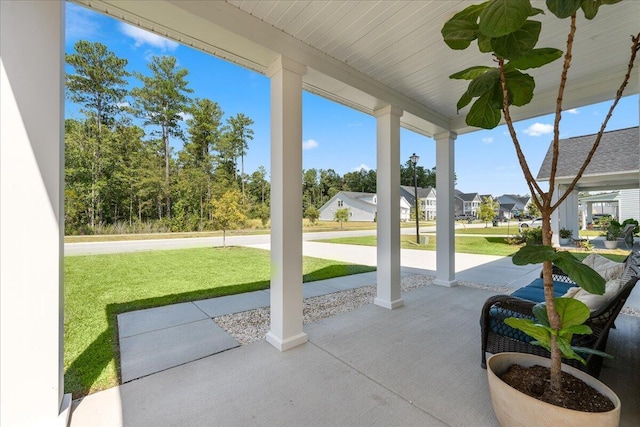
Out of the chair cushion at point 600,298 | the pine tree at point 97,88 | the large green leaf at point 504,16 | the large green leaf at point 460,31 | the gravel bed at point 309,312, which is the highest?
the pine tree at point 97,88

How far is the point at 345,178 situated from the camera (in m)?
22.1

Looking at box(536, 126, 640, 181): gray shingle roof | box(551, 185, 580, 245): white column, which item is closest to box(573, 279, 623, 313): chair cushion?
box(536, 126, 640, 181): gray shingle roof

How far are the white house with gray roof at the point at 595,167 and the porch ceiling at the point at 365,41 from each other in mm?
7975

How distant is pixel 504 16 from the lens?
1.22 m

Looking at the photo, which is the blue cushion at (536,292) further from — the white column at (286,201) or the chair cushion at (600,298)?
the white column at (286,201)

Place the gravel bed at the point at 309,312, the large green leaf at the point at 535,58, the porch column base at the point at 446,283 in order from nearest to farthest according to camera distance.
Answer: the large green leaf at the point at 535,58 < the gravel bed at the point at 309,312 < the porch column base at the point at 446,283

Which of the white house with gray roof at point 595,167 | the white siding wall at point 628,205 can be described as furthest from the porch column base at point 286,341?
the white siding wall at point 628,205

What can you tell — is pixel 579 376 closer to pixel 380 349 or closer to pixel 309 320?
pixel 380 349

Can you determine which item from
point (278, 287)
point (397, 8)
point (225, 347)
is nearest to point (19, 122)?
point (278, 287)

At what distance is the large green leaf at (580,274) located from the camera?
117 centimetres

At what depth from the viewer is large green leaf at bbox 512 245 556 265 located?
1.28 meters

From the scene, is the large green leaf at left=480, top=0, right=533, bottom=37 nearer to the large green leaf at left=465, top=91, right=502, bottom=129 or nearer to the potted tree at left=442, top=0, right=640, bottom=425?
the potted tree at left=442, top=0, right=640, bottom=425

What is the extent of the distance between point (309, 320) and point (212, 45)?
128 inches

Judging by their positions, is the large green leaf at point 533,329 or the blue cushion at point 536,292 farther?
the blue cushion at point 536,292
